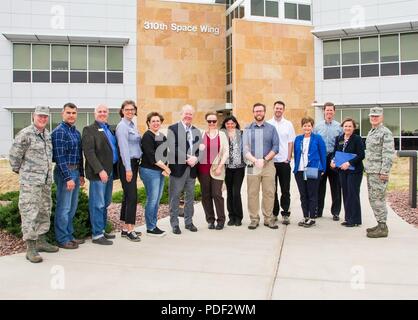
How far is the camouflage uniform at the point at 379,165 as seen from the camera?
650 cm

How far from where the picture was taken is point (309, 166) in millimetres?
7484

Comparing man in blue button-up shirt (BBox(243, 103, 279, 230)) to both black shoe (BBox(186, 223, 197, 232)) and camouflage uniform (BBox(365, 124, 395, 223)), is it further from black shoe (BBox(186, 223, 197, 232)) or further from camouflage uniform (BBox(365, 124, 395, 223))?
camouflage uniform (BBox(365, 124, 395, 223))

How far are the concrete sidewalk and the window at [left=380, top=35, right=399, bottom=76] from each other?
20703 mm

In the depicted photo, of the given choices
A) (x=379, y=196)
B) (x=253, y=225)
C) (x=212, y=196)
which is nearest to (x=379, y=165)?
(x=379, y=196)

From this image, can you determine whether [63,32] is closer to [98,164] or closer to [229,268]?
[98,164]

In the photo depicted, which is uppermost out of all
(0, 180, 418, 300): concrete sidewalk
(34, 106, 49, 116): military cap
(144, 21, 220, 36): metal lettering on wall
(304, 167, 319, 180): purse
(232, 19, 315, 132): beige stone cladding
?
(144, 21, 220, 36): metal lettering on wall

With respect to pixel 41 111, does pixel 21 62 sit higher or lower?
higher

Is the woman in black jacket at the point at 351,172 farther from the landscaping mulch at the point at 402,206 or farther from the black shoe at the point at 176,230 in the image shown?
the black shoe at the point at 176,230

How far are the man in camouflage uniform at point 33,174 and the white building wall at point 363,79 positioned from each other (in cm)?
2323

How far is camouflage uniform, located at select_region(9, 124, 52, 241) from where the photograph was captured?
5.16 meters

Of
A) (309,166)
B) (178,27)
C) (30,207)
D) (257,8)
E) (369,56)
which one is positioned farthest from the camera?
(178,27)

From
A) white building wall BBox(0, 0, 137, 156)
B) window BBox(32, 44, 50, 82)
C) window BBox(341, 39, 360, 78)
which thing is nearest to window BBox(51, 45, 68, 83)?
window BBox(32, 44, 50, 82)

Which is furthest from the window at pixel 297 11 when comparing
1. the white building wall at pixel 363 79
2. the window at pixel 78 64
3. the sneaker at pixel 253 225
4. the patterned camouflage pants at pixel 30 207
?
the patterned camouflage pants at pixel 30 207

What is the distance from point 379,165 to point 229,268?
312cm
